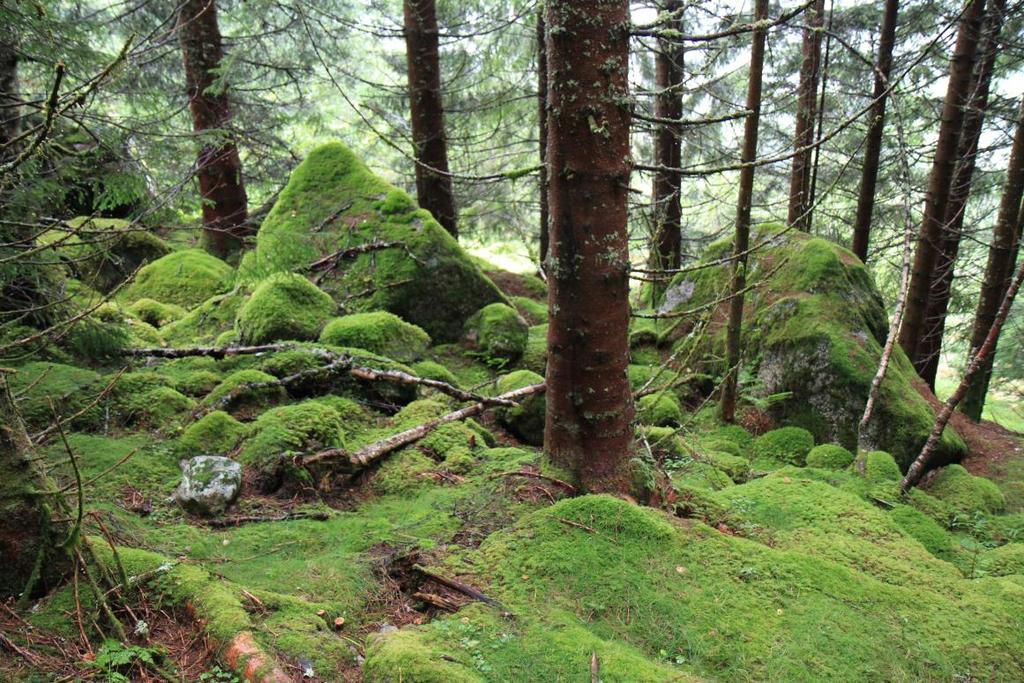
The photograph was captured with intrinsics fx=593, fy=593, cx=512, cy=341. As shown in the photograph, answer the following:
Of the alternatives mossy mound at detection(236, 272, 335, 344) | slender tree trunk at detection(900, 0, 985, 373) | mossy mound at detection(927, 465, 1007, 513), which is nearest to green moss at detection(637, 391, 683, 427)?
mossy mound at detection(927, 465, 1007, 513)

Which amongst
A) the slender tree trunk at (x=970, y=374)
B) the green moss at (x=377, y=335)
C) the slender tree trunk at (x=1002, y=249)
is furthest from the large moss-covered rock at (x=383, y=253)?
the slender tree trunk at (x=1002, y=249)

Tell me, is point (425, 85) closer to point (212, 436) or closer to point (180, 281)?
point (180, 281)

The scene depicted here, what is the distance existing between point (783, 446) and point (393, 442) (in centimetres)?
433

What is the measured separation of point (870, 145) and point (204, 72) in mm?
11544

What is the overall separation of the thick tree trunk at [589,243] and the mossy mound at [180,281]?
7.16 meters

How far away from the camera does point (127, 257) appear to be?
10625mm

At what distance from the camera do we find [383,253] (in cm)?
862

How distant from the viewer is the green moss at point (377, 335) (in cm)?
684

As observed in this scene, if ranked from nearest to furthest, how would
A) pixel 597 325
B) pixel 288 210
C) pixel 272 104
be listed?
pixel 597 325, pixel 288 210, pixel 272 104

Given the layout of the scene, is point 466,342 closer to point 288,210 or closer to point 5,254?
point 288,210

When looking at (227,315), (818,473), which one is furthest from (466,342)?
(818,473)

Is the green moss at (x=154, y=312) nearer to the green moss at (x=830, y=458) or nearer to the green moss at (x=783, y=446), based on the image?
the green moss at (x=783, y=446)

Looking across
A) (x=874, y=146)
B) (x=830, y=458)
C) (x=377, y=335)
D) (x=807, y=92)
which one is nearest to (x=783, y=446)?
(x=830, y=458)

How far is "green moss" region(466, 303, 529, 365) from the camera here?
26.3 feet
